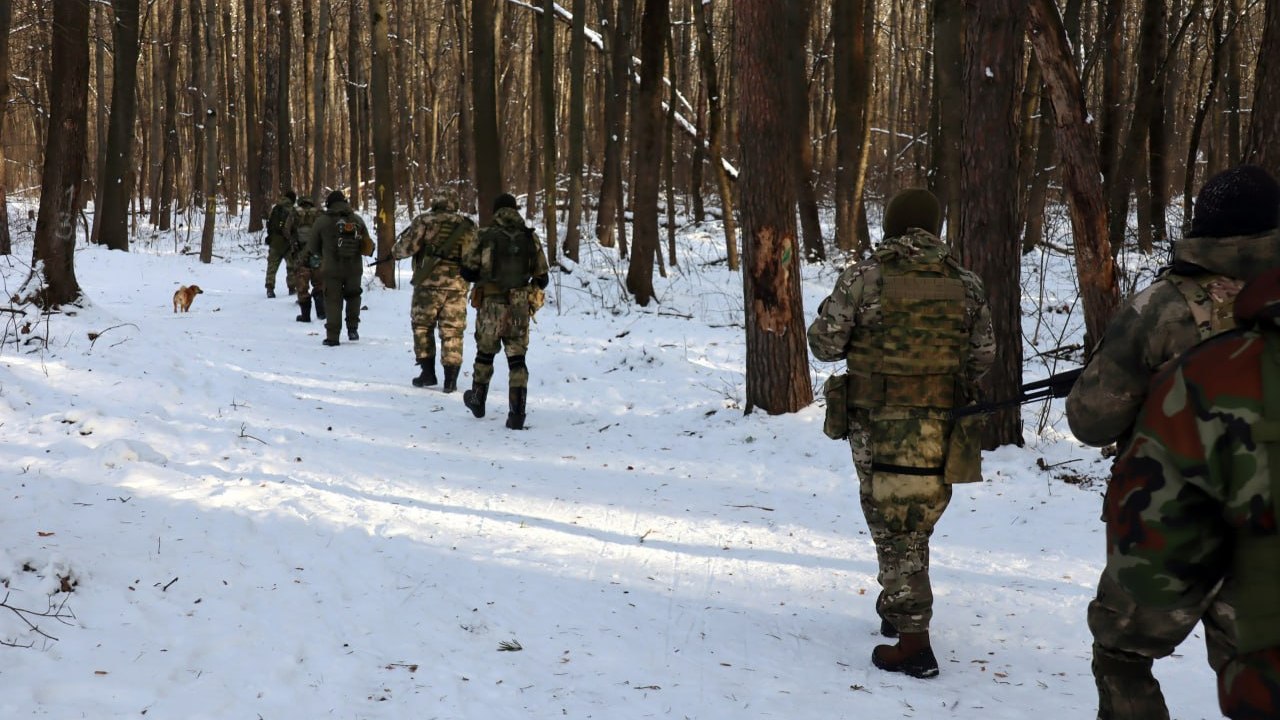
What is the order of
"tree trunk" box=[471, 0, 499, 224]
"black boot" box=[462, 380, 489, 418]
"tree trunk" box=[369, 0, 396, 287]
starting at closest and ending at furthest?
"black boot" box=[462, 380, 489, 418], "tree trunk" box=[471, 0, 499, 224], "tree trunk" box=[369, 0, 396, 287]

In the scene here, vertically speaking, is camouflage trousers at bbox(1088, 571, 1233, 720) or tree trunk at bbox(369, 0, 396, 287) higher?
tree trunk at bbox(369, 0, 396, 287)

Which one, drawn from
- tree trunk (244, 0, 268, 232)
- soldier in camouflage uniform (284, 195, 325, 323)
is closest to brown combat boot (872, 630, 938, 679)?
soldier in camouflage uniform (284, 195, 325, 323)

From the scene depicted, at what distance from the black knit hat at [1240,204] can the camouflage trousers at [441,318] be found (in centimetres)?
872

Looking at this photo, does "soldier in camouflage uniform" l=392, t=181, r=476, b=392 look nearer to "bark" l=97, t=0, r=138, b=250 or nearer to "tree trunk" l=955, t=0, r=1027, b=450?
"tree trunk" l=955, t=0, r=1027, b=450

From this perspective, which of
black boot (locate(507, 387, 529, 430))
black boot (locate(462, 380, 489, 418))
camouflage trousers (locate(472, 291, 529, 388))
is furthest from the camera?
black boot (locate(462, 380, 489, 418))

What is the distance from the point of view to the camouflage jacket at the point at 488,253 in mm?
9062

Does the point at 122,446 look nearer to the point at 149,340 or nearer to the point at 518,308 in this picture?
the point at 518,308

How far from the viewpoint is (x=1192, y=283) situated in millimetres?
2650

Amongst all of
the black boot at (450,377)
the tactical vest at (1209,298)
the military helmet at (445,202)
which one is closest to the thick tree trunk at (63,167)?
the military helmet at (445,202)

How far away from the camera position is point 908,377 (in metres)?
4.23

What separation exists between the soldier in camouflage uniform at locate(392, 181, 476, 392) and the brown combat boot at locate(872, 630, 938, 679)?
7318mm

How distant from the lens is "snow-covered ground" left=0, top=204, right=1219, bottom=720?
12.6 feet

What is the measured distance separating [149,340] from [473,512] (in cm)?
617

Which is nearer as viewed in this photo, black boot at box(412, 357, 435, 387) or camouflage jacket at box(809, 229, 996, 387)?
camouflage jacket at box(809, 229, 996, 387)
